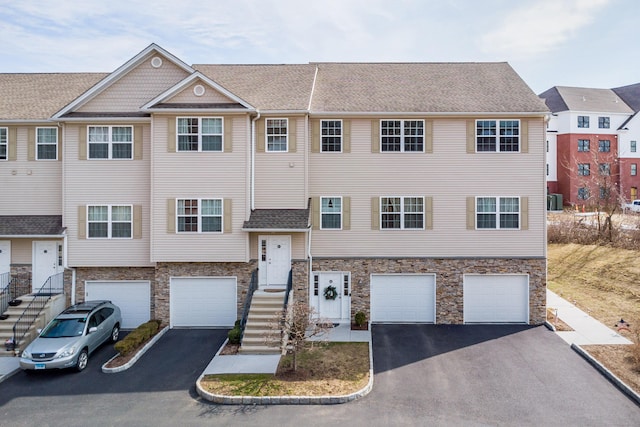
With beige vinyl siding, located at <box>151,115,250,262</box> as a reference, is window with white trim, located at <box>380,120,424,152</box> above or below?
above

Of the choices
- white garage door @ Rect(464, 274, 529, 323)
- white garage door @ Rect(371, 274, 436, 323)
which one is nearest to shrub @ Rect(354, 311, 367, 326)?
white garage door @ Rect(371, 274, 436, 323)

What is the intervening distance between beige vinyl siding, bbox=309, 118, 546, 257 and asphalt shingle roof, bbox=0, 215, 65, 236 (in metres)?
10.5

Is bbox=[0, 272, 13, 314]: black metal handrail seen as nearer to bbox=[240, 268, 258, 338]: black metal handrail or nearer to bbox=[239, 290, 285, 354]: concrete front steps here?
bbox=[240, 268, 258, 338]: black metal handrail

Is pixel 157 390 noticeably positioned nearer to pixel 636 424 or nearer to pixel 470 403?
pixel 470 403

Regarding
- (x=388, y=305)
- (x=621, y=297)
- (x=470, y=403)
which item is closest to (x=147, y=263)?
(x=388, y=305)

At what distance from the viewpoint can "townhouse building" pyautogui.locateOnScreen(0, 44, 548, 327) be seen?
16438 mm

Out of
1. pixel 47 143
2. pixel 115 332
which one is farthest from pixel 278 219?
pixel 47 143

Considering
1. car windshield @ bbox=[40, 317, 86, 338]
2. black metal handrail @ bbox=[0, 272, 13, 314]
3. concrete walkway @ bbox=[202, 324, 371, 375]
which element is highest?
black metal handrail @ bbox=[0, 272, 13, 314]

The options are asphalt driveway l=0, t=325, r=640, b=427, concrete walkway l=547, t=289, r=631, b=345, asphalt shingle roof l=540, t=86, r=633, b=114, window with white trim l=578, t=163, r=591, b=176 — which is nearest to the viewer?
asphalt driveway l=0, t=325, r=640, b=427

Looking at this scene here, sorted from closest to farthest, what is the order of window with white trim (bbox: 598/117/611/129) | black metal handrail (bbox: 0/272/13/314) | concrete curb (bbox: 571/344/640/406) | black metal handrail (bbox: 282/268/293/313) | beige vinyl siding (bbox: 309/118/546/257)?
concrete curb (bbox: 571/344/640/406)
black metal handrail (bbox: 282/268/293/313)
black metal handrail (bbox: 0/272/13/314)
beige vinyl siding (bbox: 309/118/546/257)
window with white trim (bbox: 598/117/611/129)

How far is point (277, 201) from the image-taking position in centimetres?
1702

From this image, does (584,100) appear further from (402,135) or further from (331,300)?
(331,300)

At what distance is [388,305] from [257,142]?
8.63 meters

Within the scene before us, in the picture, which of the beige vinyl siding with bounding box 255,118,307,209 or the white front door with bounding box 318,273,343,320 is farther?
the white front door with bounding box 318,273,343,320
